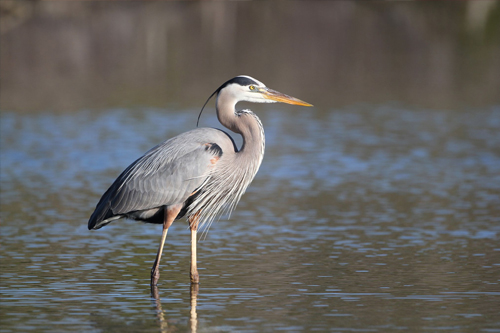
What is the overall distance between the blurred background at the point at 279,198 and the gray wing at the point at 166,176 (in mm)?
660

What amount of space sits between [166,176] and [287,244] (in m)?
2.10

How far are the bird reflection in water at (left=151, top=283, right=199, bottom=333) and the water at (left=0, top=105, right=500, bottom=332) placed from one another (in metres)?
0.02

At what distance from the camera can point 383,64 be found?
128 feet

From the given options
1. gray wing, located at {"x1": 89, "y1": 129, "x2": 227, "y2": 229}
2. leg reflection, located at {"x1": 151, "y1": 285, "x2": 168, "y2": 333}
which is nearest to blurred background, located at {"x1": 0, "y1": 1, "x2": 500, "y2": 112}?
gray wing, located at {"x1": 89, "y1": 129, "x2": 227, "y2": 229}

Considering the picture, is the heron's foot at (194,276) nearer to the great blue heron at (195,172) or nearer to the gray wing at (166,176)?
the great blue heron at (195,172)

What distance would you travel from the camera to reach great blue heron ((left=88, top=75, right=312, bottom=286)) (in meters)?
8.94

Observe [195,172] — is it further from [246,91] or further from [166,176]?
[246,91]

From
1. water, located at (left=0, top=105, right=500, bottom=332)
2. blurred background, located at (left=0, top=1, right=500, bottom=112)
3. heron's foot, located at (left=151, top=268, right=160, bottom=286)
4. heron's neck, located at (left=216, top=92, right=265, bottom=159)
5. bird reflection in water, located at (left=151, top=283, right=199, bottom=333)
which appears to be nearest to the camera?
bird reflection in water, located at (left=151, top=283, right=199, bottom=333)

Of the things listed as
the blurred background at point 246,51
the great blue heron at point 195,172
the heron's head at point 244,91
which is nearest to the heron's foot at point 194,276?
the great blue heron at point 195,172

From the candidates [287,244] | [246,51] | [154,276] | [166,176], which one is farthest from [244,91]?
[246,51]

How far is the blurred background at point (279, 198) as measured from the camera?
7.71m

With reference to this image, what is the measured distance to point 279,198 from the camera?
13.8 metres

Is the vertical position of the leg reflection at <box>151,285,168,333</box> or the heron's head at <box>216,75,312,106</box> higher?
the heron's head at <box>216,75,312,106</box>

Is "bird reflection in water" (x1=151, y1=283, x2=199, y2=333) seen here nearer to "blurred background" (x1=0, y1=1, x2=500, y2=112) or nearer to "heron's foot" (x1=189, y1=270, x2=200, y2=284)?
"heron's foot" (x1=189, y1=270, x2=200, y2=284)
